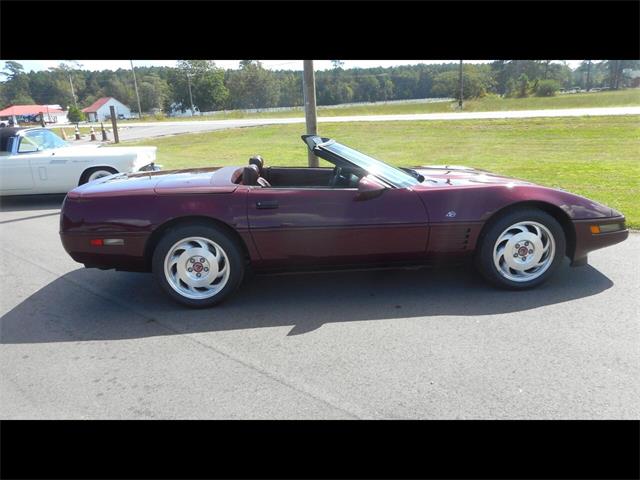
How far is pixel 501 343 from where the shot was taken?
3051 mm

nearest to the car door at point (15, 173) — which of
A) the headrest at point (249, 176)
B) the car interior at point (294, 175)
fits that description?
the car interior at point (294, 175)

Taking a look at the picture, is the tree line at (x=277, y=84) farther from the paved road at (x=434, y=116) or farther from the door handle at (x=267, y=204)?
the door handle at (x=267, y=204)

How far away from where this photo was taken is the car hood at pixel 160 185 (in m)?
3.78

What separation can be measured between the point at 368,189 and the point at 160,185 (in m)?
1.74

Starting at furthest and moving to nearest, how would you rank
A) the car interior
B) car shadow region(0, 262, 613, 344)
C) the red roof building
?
the red roof building < the car interior < car shadow region(0, 262, 613, 344)

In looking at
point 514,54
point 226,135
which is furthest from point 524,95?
point 514,54

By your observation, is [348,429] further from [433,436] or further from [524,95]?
[524,95]

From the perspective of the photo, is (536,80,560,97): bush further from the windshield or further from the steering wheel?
the windshield

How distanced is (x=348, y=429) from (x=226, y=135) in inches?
958

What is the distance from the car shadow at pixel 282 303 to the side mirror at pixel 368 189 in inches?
33.3

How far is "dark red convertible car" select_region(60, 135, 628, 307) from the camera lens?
3697mm

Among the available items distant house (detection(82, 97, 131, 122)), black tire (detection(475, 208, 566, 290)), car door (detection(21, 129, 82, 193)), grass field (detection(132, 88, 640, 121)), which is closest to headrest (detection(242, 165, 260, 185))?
black tire (detection(475, 208, 566, 290))

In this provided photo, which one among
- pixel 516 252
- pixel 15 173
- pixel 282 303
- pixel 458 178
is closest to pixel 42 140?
pixel 15 173

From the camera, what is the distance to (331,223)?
3.71 metres
